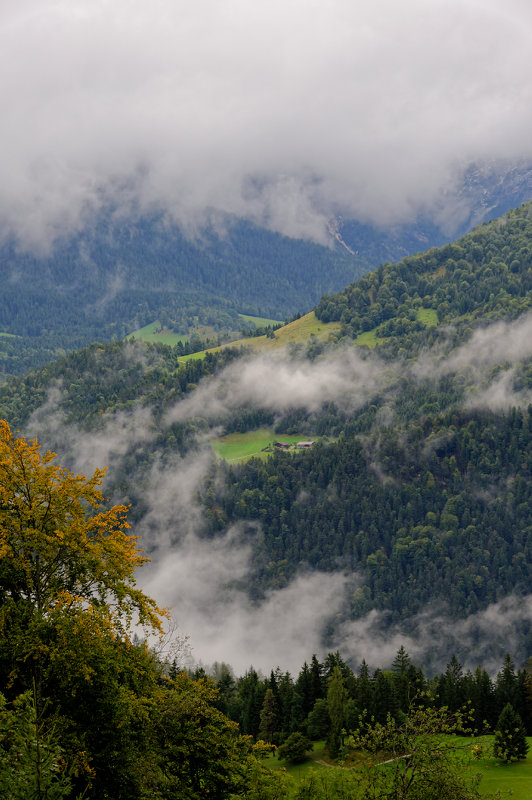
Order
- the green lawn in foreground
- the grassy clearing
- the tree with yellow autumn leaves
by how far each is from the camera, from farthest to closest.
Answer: the grassy clearing, the green lawn in foreground, the tree with yellow autumn leaves

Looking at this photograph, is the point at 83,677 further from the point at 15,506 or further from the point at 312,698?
the point at 312,698

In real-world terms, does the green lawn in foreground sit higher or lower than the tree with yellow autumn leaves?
lower

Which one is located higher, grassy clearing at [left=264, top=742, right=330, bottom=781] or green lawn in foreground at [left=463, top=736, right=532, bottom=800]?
grassy clearing at [left=264, top=742, right=330, bottom=781]

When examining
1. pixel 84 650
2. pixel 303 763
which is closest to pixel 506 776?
pixel 303 763

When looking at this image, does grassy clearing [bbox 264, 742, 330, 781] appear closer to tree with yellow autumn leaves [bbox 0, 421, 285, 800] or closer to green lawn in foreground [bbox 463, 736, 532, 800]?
green lawn in foreground [bbox 463, 736, 532, 800]

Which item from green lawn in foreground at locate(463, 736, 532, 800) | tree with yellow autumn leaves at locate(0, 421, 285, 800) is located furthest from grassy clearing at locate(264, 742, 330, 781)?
tree with yellow autumn leaves at locate(0, 421, 285, 800)

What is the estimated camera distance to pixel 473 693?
11400cm

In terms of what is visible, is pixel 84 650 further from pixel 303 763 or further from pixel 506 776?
pixel 303 763

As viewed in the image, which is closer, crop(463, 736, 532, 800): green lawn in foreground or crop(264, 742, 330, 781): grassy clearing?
crop(463, 736, 532, 800): green lawn in foreground

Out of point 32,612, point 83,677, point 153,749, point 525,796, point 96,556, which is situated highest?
point 96,556

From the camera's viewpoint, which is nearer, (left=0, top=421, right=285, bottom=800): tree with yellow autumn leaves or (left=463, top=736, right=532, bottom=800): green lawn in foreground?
(left=0, top=421, right=285, bottom=800): tree with yellow autumn leaves

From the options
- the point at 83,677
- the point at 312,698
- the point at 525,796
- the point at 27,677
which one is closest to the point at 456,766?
the point at 83,677

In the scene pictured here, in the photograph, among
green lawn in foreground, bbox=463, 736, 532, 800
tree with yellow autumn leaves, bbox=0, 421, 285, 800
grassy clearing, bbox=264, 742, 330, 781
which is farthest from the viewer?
grassy clearing, bbox=264, 742, 330, 781

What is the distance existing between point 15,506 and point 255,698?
101854mm
